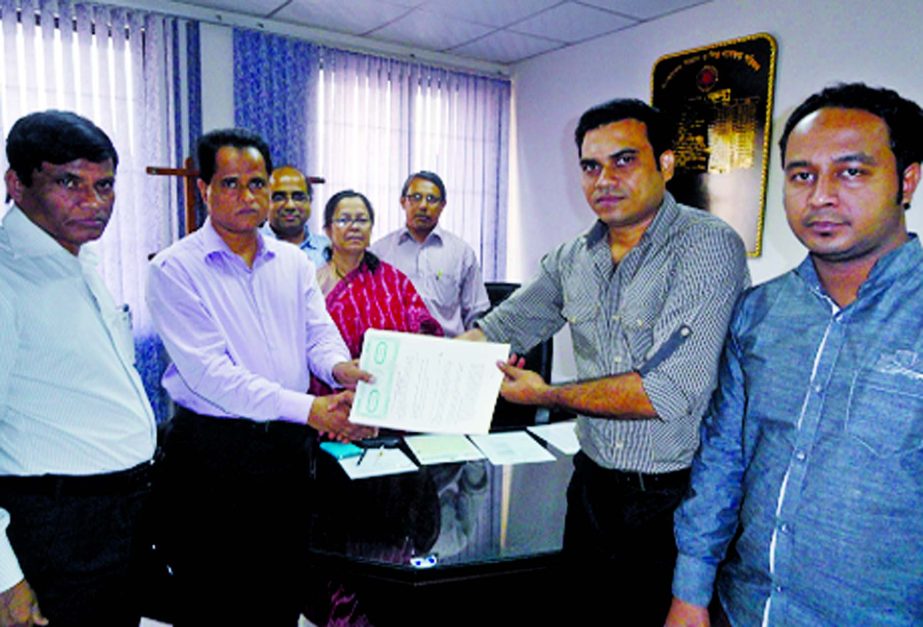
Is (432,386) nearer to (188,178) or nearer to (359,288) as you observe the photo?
(359,288)

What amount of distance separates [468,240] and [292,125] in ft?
5.39

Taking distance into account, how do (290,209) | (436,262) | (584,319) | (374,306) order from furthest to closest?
(436,262) → (290,209) → (374,306) → (584,319)

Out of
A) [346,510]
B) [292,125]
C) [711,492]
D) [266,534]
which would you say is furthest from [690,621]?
[292,125]

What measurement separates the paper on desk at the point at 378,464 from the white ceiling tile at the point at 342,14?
2865mm

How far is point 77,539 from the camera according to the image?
1.32 m

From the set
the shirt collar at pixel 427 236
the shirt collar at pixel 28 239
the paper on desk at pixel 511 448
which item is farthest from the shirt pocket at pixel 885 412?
the shirt collar at pixel 427 236

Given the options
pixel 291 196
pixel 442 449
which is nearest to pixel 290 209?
pixel 291 196

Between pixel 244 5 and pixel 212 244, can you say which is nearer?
pixel 212 244

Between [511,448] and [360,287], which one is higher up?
[360,287]

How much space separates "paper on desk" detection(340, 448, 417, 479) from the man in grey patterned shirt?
0.49 m

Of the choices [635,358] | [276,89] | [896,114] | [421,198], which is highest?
[276,89]

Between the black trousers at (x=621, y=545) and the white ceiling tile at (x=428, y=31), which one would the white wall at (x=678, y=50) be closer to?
the white ceiling tile at (x=428, y=31)

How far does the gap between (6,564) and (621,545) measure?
1216 millimetres

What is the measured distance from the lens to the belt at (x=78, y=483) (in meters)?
1.27
